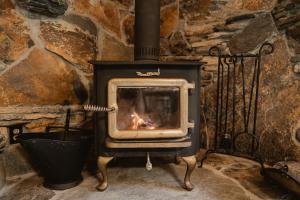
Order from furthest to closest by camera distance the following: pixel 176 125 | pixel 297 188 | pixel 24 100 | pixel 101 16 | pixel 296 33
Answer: pixel 101 16
pixel 296 33
pixel 24 100
pixel 176 125
pixel 297 188

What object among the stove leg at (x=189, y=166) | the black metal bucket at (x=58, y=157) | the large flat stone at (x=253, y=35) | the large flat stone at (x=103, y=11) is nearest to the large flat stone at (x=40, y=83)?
the black metal bucket at (x=58, y=157)

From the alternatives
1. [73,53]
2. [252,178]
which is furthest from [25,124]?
[252,178]

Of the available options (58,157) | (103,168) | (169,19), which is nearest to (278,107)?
(169,19)

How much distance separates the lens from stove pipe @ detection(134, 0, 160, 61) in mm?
1363

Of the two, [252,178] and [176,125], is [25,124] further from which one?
[252,178]

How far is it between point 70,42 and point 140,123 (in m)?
0.70

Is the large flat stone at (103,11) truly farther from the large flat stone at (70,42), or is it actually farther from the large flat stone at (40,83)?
the large flat stone at (40,83)

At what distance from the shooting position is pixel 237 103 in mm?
1665

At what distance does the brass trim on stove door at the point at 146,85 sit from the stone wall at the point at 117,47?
A: 0.50 m

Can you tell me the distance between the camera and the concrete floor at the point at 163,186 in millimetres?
1111

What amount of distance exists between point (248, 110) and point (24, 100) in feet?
4.58

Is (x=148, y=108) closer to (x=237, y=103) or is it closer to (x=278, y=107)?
(x=237, y=103)

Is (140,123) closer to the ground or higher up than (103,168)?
higher up

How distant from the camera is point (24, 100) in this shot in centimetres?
129
